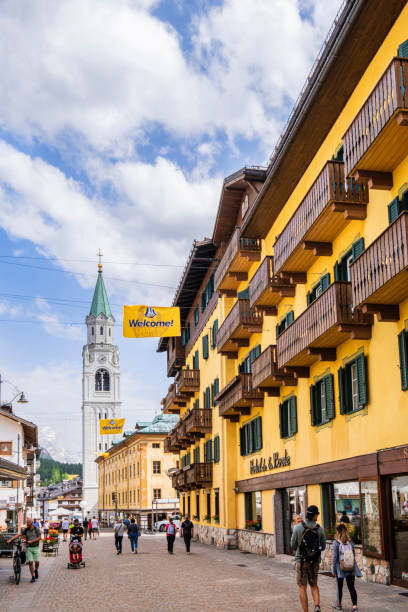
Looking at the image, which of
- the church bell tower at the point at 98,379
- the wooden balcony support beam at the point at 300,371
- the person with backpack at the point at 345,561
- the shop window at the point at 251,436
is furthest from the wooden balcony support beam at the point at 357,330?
the church bell tower at the point at 98,379

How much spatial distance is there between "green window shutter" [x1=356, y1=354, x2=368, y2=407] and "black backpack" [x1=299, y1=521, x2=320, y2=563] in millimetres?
6373

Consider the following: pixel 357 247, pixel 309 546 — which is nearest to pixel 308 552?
pixel 309 546

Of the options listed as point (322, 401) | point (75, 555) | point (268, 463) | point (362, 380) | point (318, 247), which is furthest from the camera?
point (268, 463)

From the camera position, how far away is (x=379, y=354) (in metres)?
17.6

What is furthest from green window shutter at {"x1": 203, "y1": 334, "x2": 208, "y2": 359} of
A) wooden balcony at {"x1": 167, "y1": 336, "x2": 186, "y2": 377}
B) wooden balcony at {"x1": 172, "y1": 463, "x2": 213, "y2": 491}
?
wooden balcony at {"x1": 167, "y1": 336, "x2": 186, "y2": 377}

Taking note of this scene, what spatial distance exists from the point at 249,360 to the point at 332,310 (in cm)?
1444

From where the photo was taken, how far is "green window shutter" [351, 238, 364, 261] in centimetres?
1880

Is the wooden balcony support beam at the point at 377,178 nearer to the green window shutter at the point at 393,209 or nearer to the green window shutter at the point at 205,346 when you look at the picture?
the green window shutter at the point at 393,209

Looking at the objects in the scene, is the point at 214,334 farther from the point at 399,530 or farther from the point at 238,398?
the point at 399,530

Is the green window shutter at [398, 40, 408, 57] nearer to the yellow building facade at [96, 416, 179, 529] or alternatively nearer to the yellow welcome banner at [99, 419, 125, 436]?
the yellow welcome banner at [99, 419, 125, 436]

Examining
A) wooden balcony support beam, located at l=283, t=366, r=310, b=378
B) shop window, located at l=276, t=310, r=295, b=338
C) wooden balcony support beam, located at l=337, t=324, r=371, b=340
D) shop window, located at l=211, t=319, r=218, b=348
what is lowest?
wooden balcony support beam, located at l=283, t=366, r=310, b=378

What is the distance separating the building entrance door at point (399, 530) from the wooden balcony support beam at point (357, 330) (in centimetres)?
337

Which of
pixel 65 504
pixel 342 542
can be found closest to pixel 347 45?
pixel 342 542

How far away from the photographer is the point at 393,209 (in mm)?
16703
